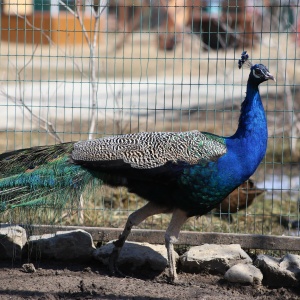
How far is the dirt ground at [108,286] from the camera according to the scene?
396 cm

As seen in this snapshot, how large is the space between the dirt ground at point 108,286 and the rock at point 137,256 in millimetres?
63

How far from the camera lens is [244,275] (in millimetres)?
4188

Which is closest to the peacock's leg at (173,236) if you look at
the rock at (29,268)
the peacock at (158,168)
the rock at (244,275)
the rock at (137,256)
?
the peacock at (158,168)

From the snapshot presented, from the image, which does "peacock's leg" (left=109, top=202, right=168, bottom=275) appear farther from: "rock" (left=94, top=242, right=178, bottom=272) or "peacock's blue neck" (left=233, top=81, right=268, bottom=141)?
"peacock's blue neck" (left=233, top=81, right=268, bottom=141)

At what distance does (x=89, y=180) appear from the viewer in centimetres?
421

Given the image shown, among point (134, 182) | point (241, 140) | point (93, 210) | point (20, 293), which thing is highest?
point (241, 140)

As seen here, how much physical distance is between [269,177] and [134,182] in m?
3.33

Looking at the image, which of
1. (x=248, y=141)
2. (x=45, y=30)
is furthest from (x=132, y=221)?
(x=45, y=30)

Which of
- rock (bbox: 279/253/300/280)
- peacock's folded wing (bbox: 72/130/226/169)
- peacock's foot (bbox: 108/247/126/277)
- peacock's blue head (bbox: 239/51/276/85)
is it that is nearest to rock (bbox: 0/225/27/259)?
peacock's foot (bbox: 108/247/126/277)

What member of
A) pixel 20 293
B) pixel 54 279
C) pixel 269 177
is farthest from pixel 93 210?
pixel 269 177

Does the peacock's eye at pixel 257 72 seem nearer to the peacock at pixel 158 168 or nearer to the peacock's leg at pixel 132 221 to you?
the peacock at pixel 158 168

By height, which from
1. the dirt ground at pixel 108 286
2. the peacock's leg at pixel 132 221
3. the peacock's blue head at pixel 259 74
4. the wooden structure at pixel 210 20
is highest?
the wooden structure at pixel 210 20

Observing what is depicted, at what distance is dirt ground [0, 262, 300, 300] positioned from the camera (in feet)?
13.0

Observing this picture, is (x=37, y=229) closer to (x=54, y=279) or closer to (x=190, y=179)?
(x=54, y=279)
